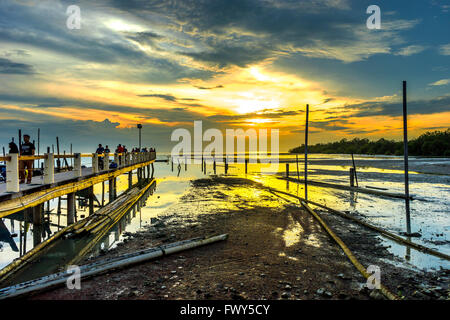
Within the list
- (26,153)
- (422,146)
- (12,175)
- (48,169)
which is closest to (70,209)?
(48,169)

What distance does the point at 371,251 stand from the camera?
7930 millimetres

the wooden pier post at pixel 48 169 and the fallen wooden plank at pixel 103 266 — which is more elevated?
the wooden pier post at pixel 48 169

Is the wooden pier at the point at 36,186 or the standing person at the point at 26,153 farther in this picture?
the standing person at the point at 26,153

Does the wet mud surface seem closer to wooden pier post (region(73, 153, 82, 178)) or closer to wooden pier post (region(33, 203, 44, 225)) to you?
wooden pier post (region(73, 153, 82, 178))

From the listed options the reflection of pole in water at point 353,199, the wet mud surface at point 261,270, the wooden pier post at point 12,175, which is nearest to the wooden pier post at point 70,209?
the wooden pier post at point 12,175

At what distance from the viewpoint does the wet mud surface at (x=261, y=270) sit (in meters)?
5.42

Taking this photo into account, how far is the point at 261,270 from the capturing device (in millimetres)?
6484

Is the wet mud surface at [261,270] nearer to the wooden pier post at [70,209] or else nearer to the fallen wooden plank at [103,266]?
the fallen wooden plank at [103,266]

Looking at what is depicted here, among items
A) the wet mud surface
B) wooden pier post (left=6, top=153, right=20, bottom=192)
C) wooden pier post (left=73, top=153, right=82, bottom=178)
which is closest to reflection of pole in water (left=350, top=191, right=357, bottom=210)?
the wet mud surface

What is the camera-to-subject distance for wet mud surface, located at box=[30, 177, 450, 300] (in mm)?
5418

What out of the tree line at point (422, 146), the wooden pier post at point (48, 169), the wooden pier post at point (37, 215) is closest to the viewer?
the wooden pier post at point (48, 169)
